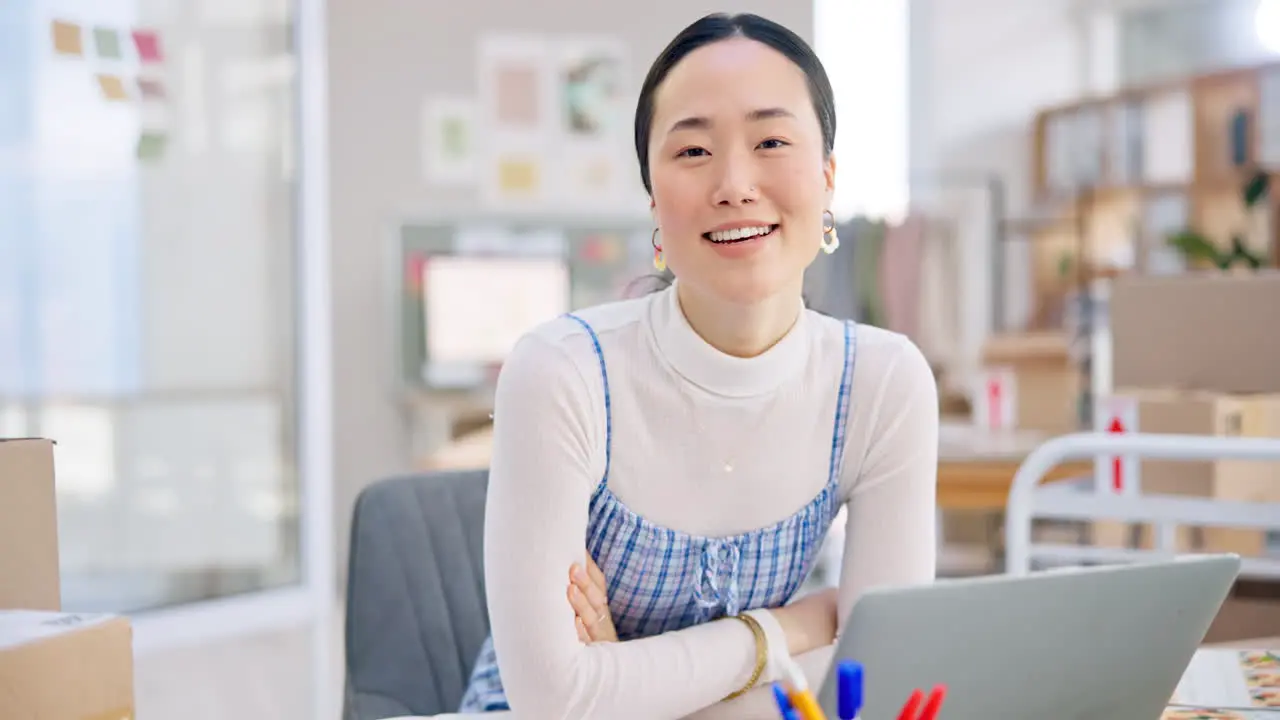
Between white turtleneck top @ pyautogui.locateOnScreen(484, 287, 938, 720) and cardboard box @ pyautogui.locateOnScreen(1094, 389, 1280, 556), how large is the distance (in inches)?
39.8

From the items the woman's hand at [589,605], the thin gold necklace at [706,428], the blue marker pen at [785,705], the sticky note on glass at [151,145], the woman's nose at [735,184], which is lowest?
the woman's hand at [589,605]

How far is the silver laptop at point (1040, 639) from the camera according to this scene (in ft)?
2.34

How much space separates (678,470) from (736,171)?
26 centimetres

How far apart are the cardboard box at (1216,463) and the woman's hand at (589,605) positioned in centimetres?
124

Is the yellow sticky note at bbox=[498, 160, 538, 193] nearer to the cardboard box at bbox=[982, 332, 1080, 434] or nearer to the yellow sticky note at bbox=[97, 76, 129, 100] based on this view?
the cardboard box at bbox=[982, 332, 1080, 434]

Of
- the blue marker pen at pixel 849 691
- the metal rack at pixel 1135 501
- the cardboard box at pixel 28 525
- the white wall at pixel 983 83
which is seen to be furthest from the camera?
the white wall at pixel 983 83

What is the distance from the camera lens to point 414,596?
1590 millimetres

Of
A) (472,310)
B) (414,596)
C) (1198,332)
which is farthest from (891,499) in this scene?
(472,310)

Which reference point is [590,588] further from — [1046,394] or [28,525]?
[1046,394]

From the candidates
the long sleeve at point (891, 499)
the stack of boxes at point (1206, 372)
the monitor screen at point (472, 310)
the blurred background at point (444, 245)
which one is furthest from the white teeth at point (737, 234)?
the monitor screen at point (472, 310)

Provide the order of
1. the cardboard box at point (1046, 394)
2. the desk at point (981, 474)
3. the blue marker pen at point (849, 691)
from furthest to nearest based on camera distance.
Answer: the cardboard box at point (1046, 394)
the desk at point (981, 474)
the blue marker pen at point (849, 691)

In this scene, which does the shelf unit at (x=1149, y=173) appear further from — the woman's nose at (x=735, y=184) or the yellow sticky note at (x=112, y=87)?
the woman's nose at (x=735, y=184)

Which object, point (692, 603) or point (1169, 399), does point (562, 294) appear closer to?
point (1169, 399)

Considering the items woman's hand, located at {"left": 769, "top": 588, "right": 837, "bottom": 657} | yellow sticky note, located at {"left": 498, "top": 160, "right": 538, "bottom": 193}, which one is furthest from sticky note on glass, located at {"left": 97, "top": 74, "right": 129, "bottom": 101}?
yellow sticky note, located at {"left": 498, "top": 160, "right": 538, "bottom": 193}
